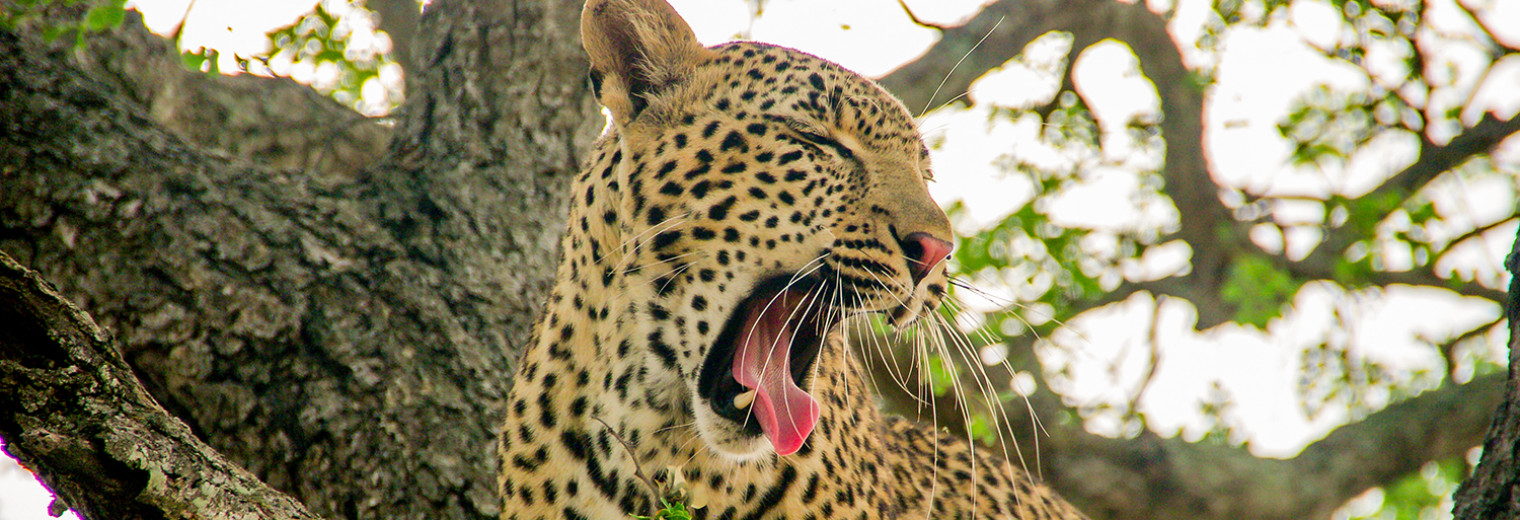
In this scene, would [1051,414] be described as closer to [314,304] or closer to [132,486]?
[314,304]

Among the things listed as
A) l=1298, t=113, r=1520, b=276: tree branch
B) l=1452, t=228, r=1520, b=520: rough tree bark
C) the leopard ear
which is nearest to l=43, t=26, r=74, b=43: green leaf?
the leopard ear

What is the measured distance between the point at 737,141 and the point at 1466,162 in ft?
22.6

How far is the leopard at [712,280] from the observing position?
131 inches

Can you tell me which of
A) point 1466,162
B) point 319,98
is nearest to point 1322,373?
point 1466,162

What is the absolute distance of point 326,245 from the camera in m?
4.51

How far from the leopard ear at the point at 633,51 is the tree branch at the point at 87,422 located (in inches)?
71.1

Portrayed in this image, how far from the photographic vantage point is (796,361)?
3.68m

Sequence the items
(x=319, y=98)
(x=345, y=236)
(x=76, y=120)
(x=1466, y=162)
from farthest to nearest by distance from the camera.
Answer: (x=1466, y=162) < (x=319, y=98) < (x=345, y=236) < (x=76, y=120)

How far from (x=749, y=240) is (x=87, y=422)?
1.83 metres

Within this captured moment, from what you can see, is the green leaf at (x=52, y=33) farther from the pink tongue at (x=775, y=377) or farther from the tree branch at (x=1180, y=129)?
the tree branch at (x=1180, y=129)

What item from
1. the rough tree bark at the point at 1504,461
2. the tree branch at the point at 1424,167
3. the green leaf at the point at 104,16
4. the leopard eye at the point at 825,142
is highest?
the tree branch at the point at 1424,167

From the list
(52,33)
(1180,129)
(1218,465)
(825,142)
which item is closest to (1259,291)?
(1180,129)

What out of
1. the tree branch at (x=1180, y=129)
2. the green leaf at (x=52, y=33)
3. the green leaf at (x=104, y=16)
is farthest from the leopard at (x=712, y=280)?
the tree branch at (x=1180, y=129)

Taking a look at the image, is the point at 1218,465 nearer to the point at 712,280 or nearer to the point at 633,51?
the point at 712,280
